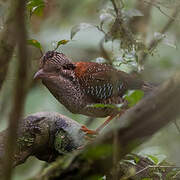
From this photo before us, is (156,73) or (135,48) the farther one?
(156,73)

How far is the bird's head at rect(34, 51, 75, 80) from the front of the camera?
113 inches

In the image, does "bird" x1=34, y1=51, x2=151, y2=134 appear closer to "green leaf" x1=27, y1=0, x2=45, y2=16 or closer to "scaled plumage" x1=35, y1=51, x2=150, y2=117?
"scaled plumage" x1=35, y1=51, x2=150, y2=117

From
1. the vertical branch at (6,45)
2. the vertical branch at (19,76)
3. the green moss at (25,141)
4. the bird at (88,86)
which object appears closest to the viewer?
the vertical branch at (19,76)

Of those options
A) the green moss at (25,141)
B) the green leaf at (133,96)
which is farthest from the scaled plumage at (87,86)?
the green leaf at (133,96)

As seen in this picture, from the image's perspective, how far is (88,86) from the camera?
3.23 m

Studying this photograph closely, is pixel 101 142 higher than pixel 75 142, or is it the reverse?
pixel 75 142

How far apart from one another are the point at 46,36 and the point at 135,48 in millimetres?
2399

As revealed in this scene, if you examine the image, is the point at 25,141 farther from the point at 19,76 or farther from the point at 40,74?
the point at 19,76

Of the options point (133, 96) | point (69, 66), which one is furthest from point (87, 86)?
point (133, 96)

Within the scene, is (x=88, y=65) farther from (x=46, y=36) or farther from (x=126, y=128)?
(x=46, y=36)

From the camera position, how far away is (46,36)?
554cm

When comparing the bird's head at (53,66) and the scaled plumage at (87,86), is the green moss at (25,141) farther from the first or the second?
the scaled plumage at (87,86)

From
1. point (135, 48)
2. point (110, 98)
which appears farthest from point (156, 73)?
point (110, 98)

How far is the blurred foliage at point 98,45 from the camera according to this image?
9.58ft
